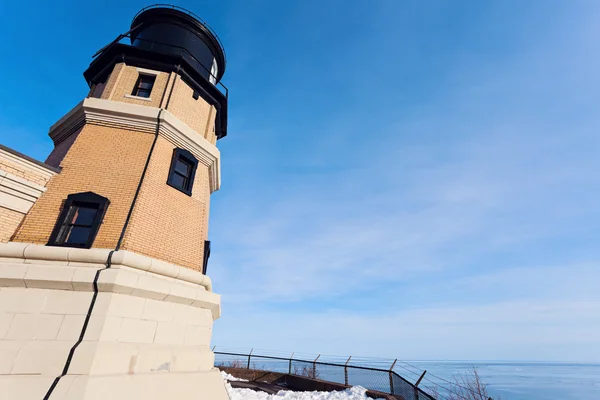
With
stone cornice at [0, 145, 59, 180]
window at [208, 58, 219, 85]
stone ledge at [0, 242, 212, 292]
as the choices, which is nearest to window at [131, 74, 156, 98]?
window at [208, 58, 219, 85]

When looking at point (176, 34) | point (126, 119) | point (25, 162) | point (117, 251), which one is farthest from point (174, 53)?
point (117, 251)

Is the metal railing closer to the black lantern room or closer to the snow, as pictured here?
the snow

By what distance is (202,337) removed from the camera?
8297 millimetres

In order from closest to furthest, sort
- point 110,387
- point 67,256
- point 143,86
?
point 110,387, point 67,256, point 143,86

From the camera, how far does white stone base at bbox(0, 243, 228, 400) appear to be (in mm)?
5746

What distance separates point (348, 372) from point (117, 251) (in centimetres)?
1236

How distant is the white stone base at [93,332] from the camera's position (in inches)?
226

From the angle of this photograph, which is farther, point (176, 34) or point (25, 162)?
point (176, 34)

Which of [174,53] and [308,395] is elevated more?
[174,53]

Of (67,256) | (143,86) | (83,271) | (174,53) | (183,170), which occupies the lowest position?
(83,271)

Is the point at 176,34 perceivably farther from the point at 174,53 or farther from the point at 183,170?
the point at 183,170

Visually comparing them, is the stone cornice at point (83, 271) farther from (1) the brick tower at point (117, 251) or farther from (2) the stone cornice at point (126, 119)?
(2) the stone cornice at point (126, 119)

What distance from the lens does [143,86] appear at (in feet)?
38.2

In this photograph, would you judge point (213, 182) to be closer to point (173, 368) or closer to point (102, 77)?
point (102, 77)
